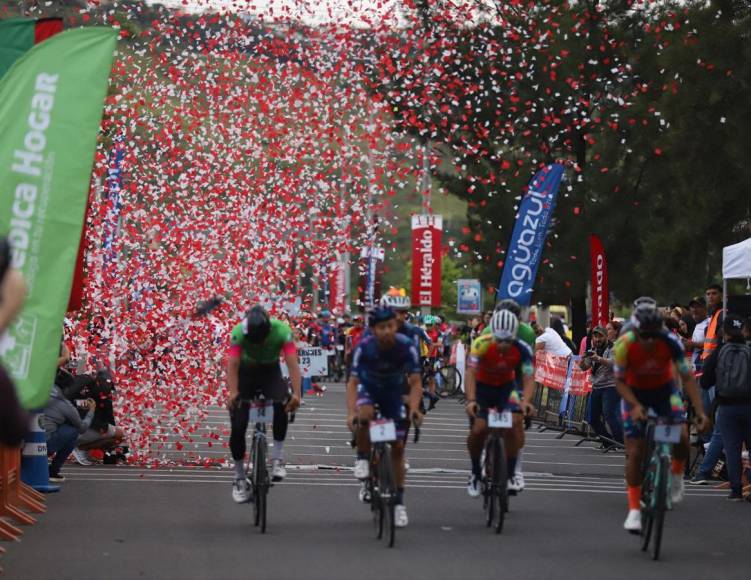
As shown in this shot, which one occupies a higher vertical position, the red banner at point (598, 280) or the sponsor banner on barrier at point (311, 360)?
the red banner at point (598, 280)

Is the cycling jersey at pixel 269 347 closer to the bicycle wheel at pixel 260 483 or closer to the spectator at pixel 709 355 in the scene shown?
the bicycle wheel at pixel 260 483

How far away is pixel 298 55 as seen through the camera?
1010 inches

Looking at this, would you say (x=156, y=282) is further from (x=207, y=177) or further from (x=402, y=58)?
A: (x=402, y=58)

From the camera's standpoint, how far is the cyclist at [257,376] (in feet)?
46.3

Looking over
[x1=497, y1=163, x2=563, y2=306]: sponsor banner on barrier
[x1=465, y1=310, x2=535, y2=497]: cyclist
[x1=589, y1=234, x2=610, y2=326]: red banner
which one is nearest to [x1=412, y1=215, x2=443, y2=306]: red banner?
[x1=589, y1=234, x2=610, y2=326]: red banner

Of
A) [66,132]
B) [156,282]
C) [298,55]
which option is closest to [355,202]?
[298,55]

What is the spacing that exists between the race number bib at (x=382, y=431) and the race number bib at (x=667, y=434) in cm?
217

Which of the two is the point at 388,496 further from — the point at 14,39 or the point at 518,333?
the point at 14,39

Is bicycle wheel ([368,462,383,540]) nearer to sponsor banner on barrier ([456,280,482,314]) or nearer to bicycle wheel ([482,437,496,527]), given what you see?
bicycle wheel ([482,437,496,527])

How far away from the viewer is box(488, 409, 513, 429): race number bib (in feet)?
47.9

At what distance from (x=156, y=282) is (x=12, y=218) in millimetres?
11624

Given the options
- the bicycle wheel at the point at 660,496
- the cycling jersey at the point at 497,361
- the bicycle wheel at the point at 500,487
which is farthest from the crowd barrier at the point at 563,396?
the bicycle wheel at the point at 660,496

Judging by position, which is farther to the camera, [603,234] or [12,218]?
[603,234]

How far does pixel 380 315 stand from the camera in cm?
1366
